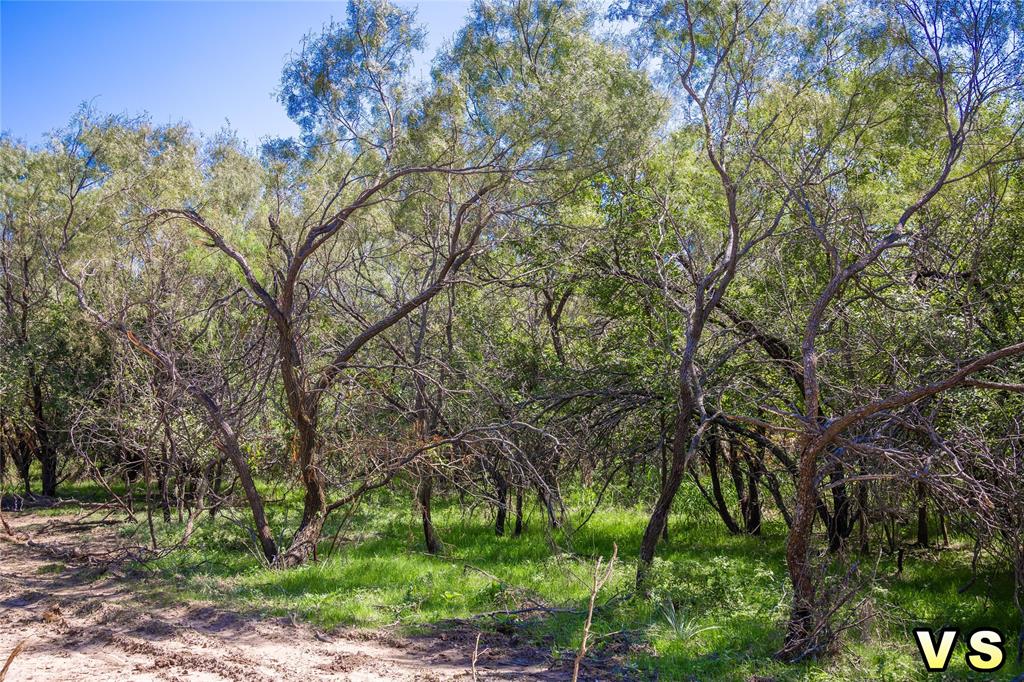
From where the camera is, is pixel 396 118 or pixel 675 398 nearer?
pixel 675 398

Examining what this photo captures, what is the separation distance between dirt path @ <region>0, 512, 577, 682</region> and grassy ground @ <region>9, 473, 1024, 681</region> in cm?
40

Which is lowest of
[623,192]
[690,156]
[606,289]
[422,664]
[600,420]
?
[422,664]

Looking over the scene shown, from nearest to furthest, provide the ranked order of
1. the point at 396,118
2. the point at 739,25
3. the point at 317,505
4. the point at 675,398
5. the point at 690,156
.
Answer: the point at 739,25, the point at 675,398, the point at 317,505, the point at 690,156, the point at 396,118

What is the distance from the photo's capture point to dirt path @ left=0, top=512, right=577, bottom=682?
5.98 meters

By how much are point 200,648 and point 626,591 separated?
3730 millimetres

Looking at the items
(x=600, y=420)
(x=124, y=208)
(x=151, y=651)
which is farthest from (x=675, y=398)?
(x=124, y=208)

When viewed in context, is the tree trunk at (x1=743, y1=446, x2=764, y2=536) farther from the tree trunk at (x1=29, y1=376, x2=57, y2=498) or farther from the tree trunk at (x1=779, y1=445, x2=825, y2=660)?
the tree trunk at (x1=29, y1=376, x2=57, y2=498)

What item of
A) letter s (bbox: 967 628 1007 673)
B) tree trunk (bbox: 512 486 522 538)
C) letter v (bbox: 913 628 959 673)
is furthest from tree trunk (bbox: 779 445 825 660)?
tree trunk (bbox: 512 486 522 538)

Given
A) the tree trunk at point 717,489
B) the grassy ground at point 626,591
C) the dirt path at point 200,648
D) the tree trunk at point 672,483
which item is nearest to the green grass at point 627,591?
the grassy ground at point 626,591

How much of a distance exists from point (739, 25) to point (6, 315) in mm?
13593

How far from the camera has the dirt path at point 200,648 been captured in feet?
19.6

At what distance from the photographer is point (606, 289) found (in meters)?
10.1

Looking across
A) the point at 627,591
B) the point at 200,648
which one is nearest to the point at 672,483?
the point at 627,591

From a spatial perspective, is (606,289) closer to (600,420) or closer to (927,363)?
(600,420)
